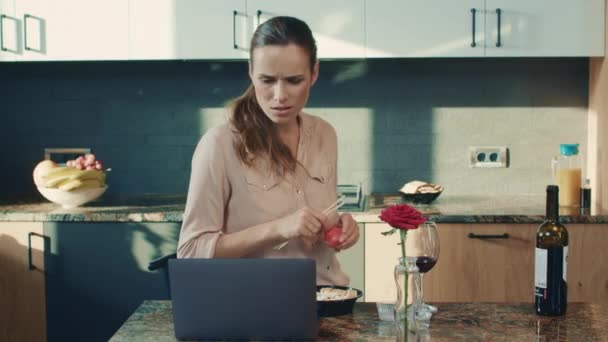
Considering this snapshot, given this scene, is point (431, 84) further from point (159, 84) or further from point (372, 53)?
point (159, 84)

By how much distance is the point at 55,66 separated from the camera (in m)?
3.92

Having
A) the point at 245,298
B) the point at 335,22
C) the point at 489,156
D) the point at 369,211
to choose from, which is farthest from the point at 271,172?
the point at 489,156

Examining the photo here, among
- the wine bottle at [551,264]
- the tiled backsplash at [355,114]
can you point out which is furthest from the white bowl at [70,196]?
the wine bottle at [551,264]

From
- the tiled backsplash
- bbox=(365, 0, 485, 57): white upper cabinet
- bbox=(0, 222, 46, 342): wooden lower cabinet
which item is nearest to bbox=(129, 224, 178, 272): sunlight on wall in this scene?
bbox=(0, 222, 46, 342): wooden lower cabinet

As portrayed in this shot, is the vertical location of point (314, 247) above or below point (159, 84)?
below

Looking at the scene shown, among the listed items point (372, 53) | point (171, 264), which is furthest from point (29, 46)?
point (171, 264)

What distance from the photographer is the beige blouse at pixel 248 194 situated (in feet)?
6.11

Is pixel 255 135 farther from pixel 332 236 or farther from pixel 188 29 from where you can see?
pixel 188 29

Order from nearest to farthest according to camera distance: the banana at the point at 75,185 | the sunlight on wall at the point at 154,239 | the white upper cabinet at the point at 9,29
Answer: the sunlight on wall at the point at 154,239 → the banana at the point at 75,185 → the white upper cabinet at the point at 9,29

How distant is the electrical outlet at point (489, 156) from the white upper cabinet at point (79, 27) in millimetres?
1640

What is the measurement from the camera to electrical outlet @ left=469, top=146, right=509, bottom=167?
3828 mm

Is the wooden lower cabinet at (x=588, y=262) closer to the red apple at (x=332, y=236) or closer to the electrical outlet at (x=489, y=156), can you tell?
the electrical outlet at (x=489, y=156)

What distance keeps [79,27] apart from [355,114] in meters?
1.29

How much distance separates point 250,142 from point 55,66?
89.1 inches
